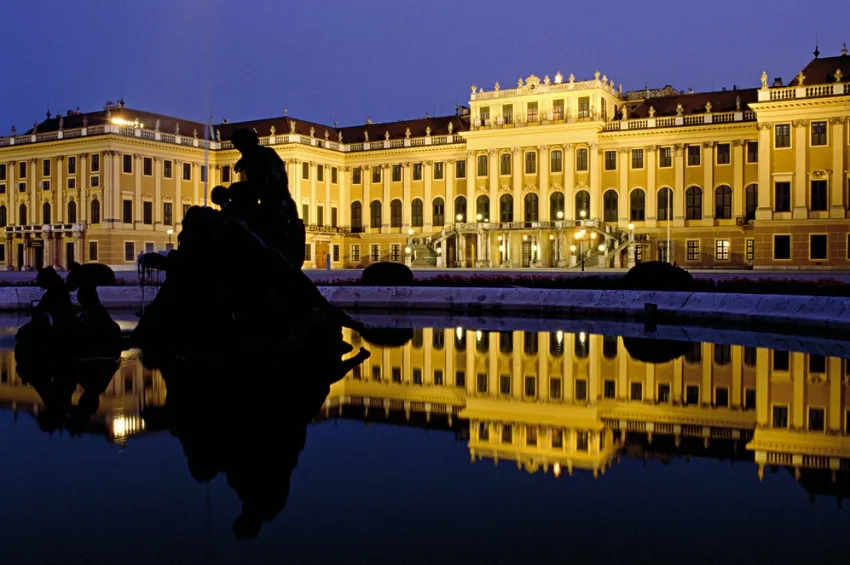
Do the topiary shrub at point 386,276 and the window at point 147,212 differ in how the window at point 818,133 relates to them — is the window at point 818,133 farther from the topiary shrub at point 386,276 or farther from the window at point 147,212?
the window at point 147,212

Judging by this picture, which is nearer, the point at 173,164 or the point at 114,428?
the point at 114,428

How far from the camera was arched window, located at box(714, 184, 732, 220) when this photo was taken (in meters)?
59.2

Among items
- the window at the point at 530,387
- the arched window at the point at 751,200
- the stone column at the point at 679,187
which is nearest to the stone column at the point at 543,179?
the stone column at the point at 679,187

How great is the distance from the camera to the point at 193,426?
7.75 meters

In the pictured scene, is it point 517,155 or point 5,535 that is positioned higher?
point 517,155

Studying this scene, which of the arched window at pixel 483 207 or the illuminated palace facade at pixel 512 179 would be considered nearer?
the illuminated palace facade at pixel 512 179

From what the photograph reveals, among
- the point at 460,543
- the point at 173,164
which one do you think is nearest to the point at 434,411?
the point at 460,543

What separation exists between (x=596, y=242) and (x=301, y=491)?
56388mm

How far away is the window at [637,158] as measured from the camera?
6244cm

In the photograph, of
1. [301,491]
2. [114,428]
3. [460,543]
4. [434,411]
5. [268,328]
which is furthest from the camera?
[268,328]

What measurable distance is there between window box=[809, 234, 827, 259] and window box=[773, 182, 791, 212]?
2.29 metres

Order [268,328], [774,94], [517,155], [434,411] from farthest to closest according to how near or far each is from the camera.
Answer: [517,155] < [774,94] < [268,328] < [434,411]

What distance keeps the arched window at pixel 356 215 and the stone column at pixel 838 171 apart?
119 ft

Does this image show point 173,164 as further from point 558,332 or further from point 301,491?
point 301,491
